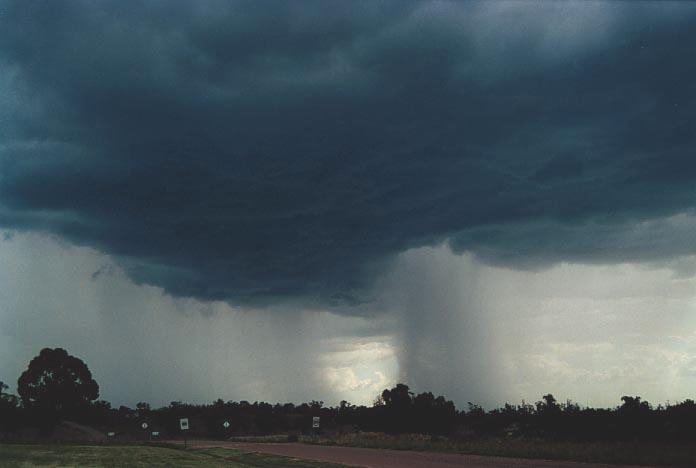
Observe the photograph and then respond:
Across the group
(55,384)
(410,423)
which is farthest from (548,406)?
(55,384)

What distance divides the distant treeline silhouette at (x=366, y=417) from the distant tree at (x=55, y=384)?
0.16m

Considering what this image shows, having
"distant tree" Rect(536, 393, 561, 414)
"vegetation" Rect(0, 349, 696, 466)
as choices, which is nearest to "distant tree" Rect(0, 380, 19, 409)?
"vegetation" Rect(0, 349, 696, 466)

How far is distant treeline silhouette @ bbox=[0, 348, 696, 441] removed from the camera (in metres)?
75.0

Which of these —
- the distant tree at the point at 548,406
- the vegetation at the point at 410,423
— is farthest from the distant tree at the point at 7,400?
the distant tree at the point at 548,406

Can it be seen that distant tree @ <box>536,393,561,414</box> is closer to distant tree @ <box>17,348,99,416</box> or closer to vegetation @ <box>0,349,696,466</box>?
vegetation @ <box>0,349,696,466</box>

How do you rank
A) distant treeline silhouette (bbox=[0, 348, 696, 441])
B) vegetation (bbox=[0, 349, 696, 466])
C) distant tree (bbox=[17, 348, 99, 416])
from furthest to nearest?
1. distant tree (bbox=[17, 348, 99, 416])
2. distant treeline silhouette (bbox=[0, 348, 696, 441])
3. vegetation (bbox=[0, 349, 696, 466])

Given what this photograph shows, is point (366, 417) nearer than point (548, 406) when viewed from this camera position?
No

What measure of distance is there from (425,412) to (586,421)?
5482 cm

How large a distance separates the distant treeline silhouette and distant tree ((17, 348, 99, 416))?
0.16m

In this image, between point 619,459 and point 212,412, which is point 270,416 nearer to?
point 212,412

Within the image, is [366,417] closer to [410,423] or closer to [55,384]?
[410,423]

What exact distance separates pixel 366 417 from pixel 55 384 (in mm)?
62496

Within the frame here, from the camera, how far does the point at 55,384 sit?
12644 centimetres

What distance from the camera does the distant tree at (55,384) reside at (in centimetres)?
12444
